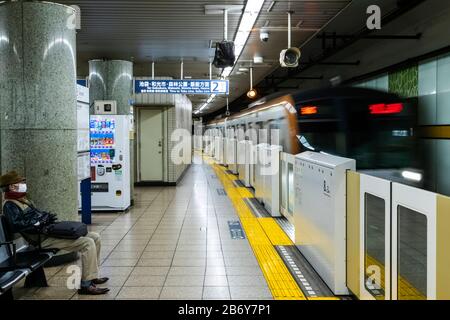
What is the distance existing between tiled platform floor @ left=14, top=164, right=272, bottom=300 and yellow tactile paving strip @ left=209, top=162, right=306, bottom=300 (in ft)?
0.35

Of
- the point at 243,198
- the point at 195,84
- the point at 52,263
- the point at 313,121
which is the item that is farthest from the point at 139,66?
the point at 52,263

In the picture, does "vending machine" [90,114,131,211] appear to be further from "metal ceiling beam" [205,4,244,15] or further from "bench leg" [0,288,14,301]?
"bench leg" [0,288,14,301]

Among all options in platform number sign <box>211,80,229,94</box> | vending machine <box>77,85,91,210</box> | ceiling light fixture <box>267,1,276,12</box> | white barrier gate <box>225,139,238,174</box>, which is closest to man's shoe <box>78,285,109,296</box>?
vending machine <box>77,85,91,210</box>

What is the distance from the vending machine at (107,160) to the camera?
907 centimetres

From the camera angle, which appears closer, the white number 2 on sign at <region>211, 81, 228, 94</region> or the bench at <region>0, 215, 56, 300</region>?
the bench at <region>0, 215, 56, 300</region>

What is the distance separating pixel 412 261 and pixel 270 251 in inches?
72.5

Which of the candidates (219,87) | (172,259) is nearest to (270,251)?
(172,259)

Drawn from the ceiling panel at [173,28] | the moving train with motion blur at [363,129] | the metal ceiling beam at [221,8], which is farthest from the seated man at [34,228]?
the moving train with motion blur at [363,129]

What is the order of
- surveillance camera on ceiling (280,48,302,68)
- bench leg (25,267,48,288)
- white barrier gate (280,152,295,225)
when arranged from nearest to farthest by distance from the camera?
bench leg (25,267,48,288), white barrier gate (280,152,295,225), surveillance camera on ceiling (280,48,302,68)

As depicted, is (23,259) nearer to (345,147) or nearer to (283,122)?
(345,147)

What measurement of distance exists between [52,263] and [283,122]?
530 cm

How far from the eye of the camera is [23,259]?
165 inches

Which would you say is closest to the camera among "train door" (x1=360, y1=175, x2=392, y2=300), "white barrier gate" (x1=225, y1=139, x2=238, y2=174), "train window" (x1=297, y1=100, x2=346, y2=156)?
"train door" (x1=360, y1=175, x2=392, y2=300)

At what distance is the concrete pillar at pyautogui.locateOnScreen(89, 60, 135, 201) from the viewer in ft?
34.6
